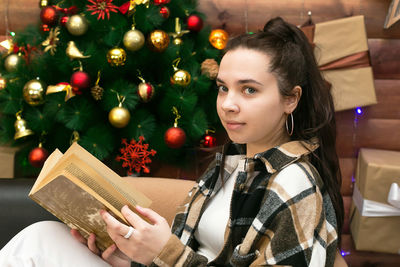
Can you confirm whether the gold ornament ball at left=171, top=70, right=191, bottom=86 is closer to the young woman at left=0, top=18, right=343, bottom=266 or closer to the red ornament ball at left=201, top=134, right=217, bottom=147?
the red ornament ball at left=201, top=134, right=217, bottom=147

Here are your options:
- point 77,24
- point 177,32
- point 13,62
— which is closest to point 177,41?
point 177,32

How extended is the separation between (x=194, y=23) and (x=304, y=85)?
0.82 meters

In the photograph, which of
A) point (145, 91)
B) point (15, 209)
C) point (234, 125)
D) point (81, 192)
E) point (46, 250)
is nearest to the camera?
point (81, 192)

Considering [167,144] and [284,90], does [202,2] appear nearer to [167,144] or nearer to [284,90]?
[167,144]

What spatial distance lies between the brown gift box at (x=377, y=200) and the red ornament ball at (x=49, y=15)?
1357 mm

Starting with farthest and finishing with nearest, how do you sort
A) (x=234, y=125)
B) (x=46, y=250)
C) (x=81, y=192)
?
(x=46, y=250)
(x=234, y=125)
(x=81, y=192)

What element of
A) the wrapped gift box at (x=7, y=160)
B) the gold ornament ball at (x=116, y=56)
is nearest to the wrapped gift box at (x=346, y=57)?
the gold ornament ball at (x=116, y=56)

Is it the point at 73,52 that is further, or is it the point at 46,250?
the point at 73,52

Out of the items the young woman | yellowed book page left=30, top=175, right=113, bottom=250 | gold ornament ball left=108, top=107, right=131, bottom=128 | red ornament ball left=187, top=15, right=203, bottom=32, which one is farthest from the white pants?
red ornament ball left=187, top=15, right=203, bottom=32

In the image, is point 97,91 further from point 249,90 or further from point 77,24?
point 249,90

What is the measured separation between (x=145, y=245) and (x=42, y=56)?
1012 millimetres

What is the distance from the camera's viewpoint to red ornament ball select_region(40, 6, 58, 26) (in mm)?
1659

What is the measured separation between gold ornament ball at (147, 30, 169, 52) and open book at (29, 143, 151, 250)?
0.71 meters

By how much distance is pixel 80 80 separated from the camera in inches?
60.9
